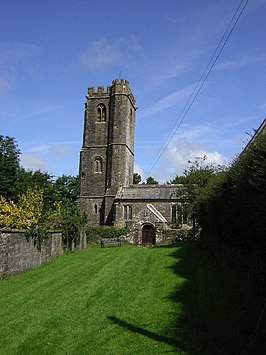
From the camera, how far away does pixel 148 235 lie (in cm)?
3597

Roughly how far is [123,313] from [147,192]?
34406mm

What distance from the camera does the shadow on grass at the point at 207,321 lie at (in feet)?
20.9

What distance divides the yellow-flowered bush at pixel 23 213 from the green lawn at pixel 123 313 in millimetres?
11538

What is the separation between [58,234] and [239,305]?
15317 millimetres

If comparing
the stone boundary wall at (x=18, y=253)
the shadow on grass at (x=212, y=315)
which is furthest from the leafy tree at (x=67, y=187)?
the shadow on grass at (x=212, y=315)

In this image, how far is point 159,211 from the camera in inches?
1651

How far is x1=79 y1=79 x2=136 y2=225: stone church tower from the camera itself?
43.4 metres

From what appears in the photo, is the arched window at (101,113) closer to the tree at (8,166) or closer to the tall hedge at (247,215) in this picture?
the tree at (8,166)

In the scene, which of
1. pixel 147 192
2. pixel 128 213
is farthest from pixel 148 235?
pixel 147 192

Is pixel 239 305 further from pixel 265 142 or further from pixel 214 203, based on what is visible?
pixel 214 203

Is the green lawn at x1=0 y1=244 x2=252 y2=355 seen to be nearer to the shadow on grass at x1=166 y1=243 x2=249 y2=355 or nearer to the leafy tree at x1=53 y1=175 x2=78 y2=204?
the shadow on grass at x1=166 y1=243 x2=249 y2=355

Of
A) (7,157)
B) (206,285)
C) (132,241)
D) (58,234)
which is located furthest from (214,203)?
(7,157)

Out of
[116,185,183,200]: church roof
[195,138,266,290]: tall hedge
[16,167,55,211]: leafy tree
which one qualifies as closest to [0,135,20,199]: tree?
[16,167,55,211]: leafy tree

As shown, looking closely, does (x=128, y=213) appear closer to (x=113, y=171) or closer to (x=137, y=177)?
(x=113, y=171)
